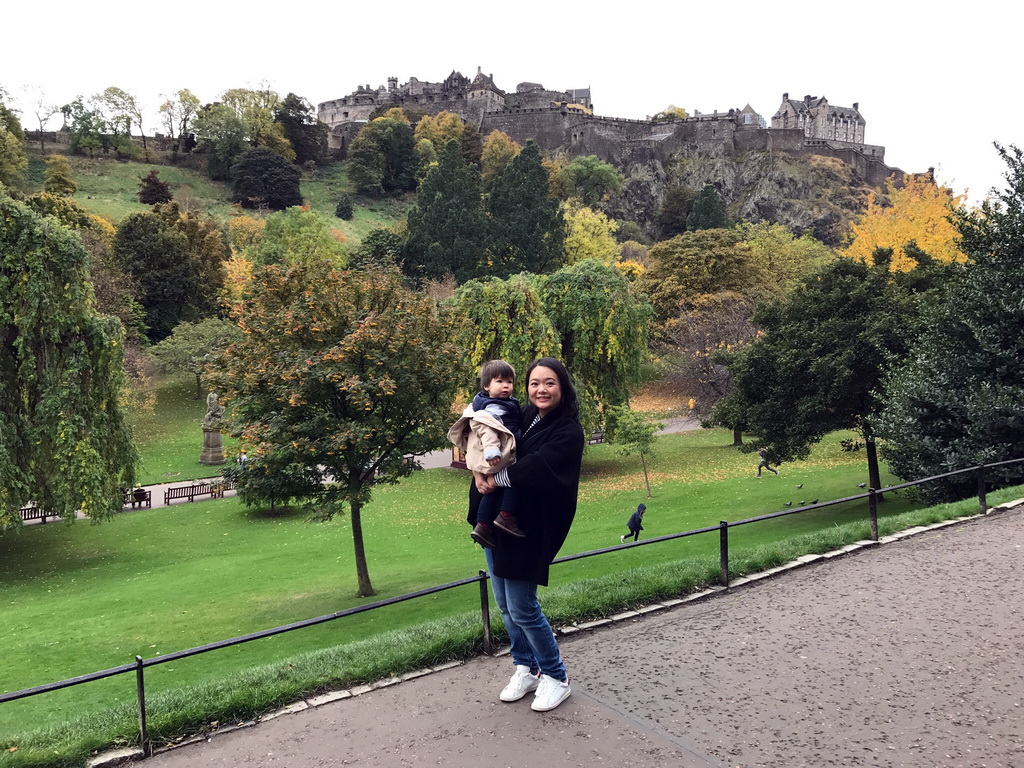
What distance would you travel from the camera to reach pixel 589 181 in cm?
7938

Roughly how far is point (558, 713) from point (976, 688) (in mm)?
2799

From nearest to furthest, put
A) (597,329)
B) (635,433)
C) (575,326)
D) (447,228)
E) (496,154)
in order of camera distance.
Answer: (635,433)
(575,326)
(597,329)
(447,228)
(496,154)

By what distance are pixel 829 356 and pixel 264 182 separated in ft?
218

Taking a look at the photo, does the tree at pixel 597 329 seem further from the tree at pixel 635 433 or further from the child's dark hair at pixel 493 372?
the child's dark hair at pixel 493 372

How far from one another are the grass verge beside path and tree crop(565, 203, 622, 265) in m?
29.0

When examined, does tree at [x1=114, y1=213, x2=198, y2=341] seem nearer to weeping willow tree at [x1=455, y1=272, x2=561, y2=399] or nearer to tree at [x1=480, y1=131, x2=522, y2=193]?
weeping willow tree at [x1=455, y1=272, x2=561, y2=399]

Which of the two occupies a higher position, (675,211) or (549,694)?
(675,211)

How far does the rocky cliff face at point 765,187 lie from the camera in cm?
8000

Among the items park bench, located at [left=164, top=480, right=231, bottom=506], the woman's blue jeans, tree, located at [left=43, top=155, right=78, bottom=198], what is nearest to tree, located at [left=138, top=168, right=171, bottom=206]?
tree, located at [left=43, top=155, right=78, bottom=198]

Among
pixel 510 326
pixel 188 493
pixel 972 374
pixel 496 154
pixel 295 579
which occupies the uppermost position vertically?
pixel 496 154

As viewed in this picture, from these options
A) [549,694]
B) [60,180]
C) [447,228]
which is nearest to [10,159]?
[60,180]

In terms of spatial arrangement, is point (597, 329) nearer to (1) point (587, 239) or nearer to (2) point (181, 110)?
(1) point (587, 239)

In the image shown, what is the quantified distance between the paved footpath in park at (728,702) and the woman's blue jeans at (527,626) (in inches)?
10.5

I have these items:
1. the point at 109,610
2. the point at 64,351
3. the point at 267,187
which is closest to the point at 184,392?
the point at 64,351
